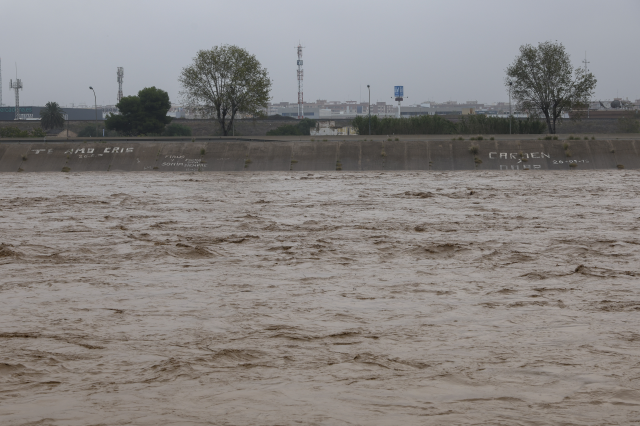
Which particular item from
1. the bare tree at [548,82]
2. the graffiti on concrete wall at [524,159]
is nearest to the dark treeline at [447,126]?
the bare tree at [548,82]

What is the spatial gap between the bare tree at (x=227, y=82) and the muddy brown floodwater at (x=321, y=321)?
5610 cm

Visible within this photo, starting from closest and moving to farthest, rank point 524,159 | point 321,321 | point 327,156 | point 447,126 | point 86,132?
point 321,321
point 524,159
point 327,156
point 447,126
point 86,132

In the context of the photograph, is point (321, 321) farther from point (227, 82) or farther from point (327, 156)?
point (227, 82)

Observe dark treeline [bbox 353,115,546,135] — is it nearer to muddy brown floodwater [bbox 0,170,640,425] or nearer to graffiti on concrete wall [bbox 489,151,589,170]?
graffiti on concrete wall [bbox 489,151,589,170]

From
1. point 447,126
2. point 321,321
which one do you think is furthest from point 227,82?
point 321,321

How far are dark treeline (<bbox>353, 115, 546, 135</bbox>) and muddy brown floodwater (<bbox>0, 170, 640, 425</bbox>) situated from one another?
45.7 meters

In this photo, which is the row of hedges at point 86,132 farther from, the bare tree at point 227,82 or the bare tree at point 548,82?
the bare tree at point 548,82

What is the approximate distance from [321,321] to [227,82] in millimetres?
64835

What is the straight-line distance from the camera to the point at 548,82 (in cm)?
6369

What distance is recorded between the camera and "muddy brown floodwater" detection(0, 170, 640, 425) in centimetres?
423

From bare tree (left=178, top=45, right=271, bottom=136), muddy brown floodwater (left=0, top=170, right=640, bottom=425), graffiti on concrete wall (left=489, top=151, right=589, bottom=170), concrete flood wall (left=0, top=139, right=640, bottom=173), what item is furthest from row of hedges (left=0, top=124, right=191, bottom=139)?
muddy brown floodwater (left=0, top=170, right=640, bottom=425)

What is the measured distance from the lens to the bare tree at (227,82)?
68.5m

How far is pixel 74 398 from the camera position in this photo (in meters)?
4.35

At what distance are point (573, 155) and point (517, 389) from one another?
31.1m
